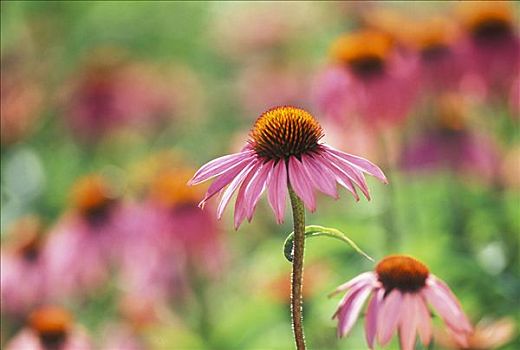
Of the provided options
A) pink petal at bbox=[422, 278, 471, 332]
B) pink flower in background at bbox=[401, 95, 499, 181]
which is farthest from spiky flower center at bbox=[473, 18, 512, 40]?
pink petal at bbox=[422, 278, 471, 332]

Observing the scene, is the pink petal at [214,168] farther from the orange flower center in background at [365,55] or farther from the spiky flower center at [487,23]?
the spiky flower center at [487,23]

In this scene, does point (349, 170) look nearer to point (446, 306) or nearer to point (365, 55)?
point (446, 306)

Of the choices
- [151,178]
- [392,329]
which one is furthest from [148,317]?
[392,329]

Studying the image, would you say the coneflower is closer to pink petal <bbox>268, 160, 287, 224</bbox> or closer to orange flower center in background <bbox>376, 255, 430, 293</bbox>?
pink petal <bbox>268, 160, 287, 224</bbox>

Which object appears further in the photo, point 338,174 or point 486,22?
point 486,22

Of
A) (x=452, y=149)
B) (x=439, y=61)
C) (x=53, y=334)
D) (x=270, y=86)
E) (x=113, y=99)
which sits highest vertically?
(x=270, y=86)

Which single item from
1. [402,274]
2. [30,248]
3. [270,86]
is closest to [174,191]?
[30,248]

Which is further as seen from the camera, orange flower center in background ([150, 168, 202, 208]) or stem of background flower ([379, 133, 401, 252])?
orange flower center in background ([150, 168, 202, 208])

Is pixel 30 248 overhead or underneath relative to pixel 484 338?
overhead
